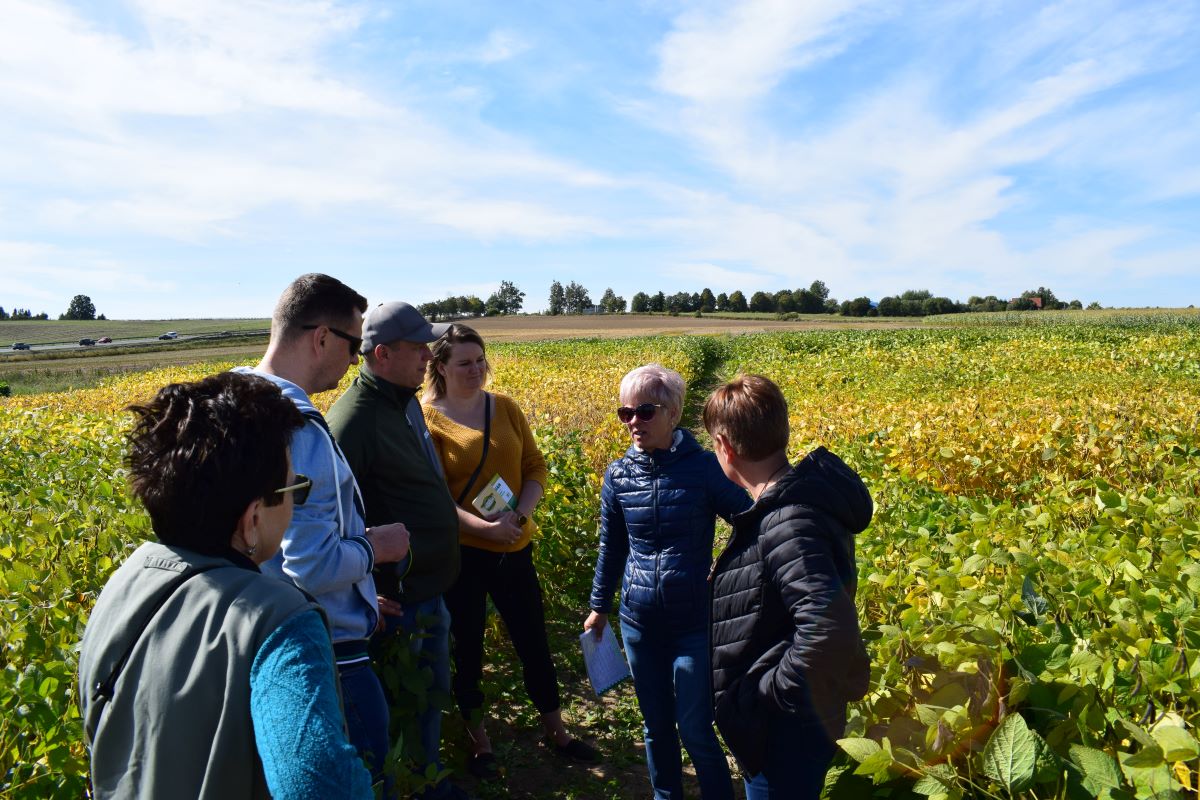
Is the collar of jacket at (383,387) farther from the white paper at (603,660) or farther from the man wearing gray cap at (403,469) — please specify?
the white paper at (603,660)

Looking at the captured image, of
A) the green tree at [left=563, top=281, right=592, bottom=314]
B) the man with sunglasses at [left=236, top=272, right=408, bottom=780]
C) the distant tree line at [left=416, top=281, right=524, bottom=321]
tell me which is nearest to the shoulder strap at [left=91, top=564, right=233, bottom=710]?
the man with sunglasses at [left=236, top=272, right=408, bottom=780]

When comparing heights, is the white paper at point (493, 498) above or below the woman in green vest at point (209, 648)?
below

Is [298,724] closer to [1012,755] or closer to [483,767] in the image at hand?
[1012,755]

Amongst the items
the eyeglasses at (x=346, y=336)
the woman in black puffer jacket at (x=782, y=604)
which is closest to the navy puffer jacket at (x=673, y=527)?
the woman in black puffer jacket at (x=782, y=604)

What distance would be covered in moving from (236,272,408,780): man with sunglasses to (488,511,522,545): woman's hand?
0.98 m

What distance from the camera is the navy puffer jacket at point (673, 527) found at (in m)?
2.83

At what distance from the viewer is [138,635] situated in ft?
3.93

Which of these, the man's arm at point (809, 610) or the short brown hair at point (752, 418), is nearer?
the man's arm at point (809, 610)

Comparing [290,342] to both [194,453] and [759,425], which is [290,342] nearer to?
[194,453]


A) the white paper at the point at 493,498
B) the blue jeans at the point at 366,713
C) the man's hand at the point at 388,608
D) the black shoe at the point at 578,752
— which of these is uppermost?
the white paper at the point at 493,498

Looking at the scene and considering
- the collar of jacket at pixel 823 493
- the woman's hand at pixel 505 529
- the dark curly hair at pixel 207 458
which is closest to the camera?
the dark curly hair at pixel 207 458

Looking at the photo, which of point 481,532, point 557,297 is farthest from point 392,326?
point 557,297

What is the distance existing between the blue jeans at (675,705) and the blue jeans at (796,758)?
58 centimetres

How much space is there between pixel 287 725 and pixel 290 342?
1.44 m
